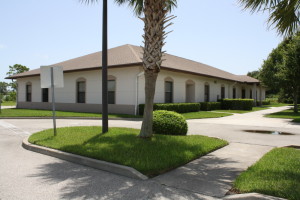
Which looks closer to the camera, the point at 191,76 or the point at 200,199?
the point at 200,199

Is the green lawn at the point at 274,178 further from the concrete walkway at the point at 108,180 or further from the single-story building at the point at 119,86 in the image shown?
the single-story building at the point at 119,86

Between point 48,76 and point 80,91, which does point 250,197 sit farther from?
point 80,91

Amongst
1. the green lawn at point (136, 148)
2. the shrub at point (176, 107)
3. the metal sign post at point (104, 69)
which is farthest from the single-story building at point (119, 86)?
the green lawn at point (136, 148)

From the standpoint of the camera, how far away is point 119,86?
65.5 ft

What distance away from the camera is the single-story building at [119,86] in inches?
762

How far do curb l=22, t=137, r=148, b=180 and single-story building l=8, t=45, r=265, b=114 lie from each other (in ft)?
37.0

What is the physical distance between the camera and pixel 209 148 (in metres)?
7.33

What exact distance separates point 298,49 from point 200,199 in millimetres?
20323

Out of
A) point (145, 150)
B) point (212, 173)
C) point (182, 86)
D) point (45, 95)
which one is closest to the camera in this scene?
point (212, 173)

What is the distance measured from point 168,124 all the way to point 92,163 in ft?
13.3

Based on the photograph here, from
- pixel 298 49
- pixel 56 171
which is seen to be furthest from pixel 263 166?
pixel 298 49

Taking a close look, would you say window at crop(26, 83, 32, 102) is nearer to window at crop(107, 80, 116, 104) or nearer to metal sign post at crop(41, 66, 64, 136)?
window at crop(107, 80, 116, 104)

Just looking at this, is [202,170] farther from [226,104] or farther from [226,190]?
[226,104]

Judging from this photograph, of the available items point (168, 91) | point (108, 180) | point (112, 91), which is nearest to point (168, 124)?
point (108, 180)
